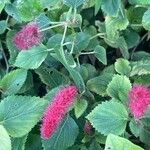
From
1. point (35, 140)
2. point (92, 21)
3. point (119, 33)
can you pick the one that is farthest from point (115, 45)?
point (35, 140)

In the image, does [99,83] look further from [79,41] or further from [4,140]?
[4,140]

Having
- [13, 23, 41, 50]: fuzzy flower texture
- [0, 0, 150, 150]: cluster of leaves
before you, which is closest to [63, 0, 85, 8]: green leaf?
[0, 0, 150, 150]: cluster of leaves

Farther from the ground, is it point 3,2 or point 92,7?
point 3,2

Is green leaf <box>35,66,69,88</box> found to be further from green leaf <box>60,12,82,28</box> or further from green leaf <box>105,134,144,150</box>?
green leaf <box>105,134,144,150</box>

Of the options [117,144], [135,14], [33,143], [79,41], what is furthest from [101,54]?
[117,144]

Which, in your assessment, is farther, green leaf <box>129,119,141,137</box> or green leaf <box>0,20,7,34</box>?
green leaf <box>0,20,7,34</box>

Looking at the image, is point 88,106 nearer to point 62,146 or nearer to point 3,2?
point 62,146
